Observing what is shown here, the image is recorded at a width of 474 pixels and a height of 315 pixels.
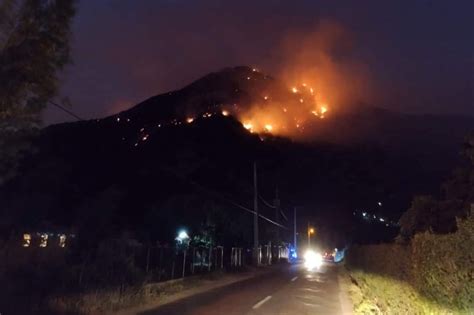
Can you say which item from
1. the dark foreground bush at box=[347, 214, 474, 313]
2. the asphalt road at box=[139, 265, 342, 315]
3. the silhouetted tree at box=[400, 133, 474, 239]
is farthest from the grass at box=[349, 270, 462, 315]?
the silhouetted tree at box=[400, 133, 474, 239]

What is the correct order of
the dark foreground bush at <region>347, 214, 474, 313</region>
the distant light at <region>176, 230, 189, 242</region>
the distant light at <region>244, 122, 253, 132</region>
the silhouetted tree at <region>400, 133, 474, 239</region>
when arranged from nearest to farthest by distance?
1. the dark foreground bush at <region>347, 214, 474, 313</region>
2. the silhouetted tree at <region>400, 133, 474, 239</region>
3. the distant light at <region>176, 230, 189, 242</region>
4. the distant light at <region>244, 122, 253, 132</region>

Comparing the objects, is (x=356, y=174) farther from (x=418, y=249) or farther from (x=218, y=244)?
(x=418, y=249)

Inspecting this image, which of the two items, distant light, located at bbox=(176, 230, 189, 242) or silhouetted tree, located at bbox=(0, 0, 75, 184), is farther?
distant light, located at bbox=(176, 230, 189, 242)

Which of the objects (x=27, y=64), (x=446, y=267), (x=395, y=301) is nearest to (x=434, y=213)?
(x=395, y=301)

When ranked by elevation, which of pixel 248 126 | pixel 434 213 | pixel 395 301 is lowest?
pixel 395 301

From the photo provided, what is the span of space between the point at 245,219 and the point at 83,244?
3177cm

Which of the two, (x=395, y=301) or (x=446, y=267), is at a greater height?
(x=446, y=267)

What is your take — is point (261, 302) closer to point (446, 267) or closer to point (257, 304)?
point (257, 304)

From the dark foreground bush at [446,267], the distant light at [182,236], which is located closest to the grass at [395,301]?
the dark foreground bush at [446,267]

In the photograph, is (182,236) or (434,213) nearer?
(434,213)

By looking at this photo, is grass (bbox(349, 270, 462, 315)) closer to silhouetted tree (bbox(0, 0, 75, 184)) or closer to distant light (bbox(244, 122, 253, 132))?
silhouetted tree (bbox(0, 0, 75, 184))

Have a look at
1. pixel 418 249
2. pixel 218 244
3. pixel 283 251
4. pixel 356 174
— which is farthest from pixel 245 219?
pixel 356 174

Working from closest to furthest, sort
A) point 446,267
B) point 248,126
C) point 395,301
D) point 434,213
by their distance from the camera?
point 446,267, point 395,301, point 434,213, point 248,126

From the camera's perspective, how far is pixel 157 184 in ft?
264
